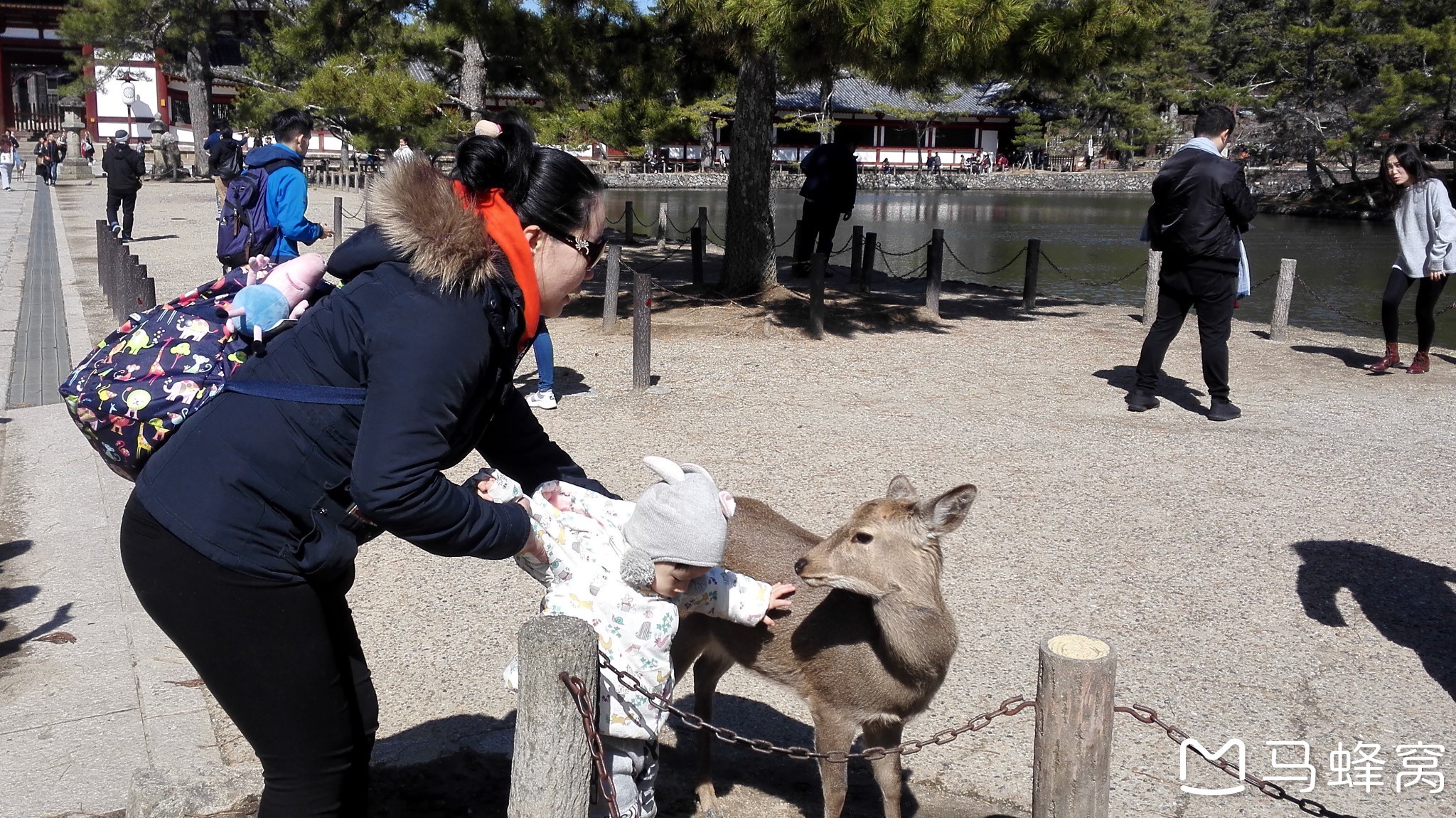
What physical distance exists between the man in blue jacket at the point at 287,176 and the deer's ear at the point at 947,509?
542 centimetres

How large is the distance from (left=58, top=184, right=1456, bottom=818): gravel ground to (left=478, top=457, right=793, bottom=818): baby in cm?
111

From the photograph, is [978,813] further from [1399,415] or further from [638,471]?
[1399,415]

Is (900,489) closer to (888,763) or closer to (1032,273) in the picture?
(888,763)

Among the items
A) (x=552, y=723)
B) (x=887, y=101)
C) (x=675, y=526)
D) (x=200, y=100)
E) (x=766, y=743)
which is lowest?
(x=766, y=743)

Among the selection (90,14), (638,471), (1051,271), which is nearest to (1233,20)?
(1051,271)

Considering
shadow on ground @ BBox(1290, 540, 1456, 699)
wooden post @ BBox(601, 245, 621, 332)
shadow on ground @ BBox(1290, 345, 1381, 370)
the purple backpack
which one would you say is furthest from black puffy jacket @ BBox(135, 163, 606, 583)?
shadow on ground @ BBox(1290, 345, 1381, 370)

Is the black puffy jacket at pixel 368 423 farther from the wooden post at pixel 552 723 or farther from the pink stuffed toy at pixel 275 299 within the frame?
the wooden post at pixel 552 723

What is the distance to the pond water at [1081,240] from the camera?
18.2 meters

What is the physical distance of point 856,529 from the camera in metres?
3.23

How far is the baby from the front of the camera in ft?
8.32

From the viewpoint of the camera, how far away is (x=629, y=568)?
2557 millimetres

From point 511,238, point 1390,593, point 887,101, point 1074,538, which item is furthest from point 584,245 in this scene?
point 887,101

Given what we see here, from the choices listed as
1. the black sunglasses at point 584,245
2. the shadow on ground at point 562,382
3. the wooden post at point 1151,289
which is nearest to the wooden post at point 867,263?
the wooden post at point 1151,289

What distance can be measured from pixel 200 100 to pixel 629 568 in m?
43.0
